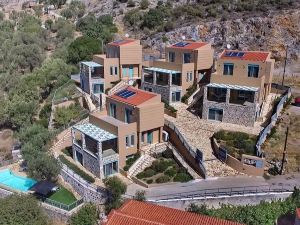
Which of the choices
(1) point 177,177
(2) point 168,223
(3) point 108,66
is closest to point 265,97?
(1) point 177,177

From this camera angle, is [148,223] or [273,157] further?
[273,157]

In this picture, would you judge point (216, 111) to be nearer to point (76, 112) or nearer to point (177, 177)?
point (177, 177)

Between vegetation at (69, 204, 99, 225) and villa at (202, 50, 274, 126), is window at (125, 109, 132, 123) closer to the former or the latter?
villa at (202, 50, 274, 126)

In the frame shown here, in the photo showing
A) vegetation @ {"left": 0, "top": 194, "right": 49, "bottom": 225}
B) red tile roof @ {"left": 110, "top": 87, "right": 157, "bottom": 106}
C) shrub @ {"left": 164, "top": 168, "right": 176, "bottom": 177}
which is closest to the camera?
vegetation @ {"left": 0, "top": 194, "right": 49, "bottom": 225}

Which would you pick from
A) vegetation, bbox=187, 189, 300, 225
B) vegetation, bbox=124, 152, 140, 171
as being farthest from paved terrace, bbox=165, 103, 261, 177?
vegetation, bbox=124, 152, 140, 171

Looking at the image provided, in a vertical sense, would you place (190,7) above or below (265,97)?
above

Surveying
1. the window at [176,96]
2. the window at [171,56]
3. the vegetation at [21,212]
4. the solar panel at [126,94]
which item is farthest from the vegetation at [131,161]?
the window at [171,56]
